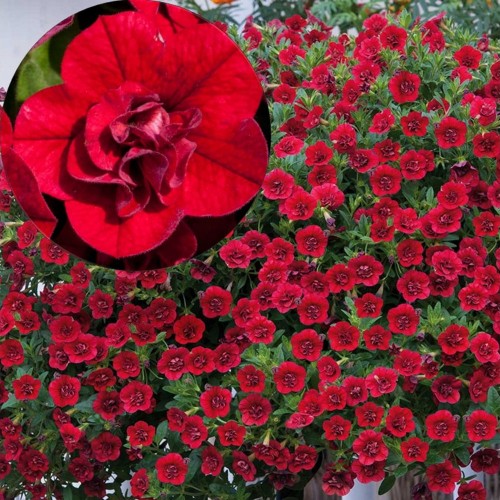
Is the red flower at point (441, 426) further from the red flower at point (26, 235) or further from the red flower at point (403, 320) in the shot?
the red flower at point (26, 235)

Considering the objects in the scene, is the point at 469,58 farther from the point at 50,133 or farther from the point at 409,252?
the point at 50,133

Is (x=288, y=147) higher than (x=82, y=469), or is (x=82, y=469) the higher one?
(x=288, y=147)

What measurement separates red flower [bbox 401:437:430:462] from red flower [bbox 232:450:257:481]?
0.17 m

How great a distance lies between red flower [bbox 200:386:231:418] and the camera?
103cm

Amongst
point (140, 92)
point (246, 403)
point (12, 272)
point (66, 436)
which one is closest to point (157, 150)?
point (140, 92)

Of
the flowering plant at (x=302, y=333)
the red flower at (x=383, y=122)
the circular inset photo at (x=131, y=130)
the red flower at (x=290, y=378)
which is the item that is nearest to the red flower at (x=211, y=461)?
the flowering plant at (x=302, y=333)

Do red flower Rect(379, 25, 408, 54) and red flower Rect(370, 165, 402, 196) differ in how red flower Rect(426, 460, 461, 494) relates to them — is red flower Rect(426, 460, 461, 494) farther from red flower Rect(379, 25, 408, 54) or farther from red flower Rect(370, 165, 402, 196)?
red flower Rect(379, 25, 408, 54)

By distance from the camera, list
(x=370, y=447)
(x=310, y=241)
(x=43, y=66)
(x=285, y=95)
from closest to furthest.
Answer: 1. (x=43, y=66)
2. (x=370, y=447)
3. (x=310, y=241)
4. (x=285, y=95)

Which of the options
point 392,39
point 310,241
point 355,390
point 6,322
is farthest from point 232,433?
point 392,39

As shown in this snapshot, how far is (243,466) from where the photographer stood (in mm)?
1027

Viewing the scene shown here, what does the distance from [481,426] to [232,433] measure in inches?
10.7

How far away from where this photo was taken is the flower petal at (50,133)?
0.76 m

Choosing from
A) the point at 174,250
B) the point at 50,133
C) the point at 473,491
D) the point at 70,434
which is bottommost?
the point at 473,491

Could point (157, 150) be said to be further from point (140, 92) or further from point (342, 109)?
point (342, 109)
